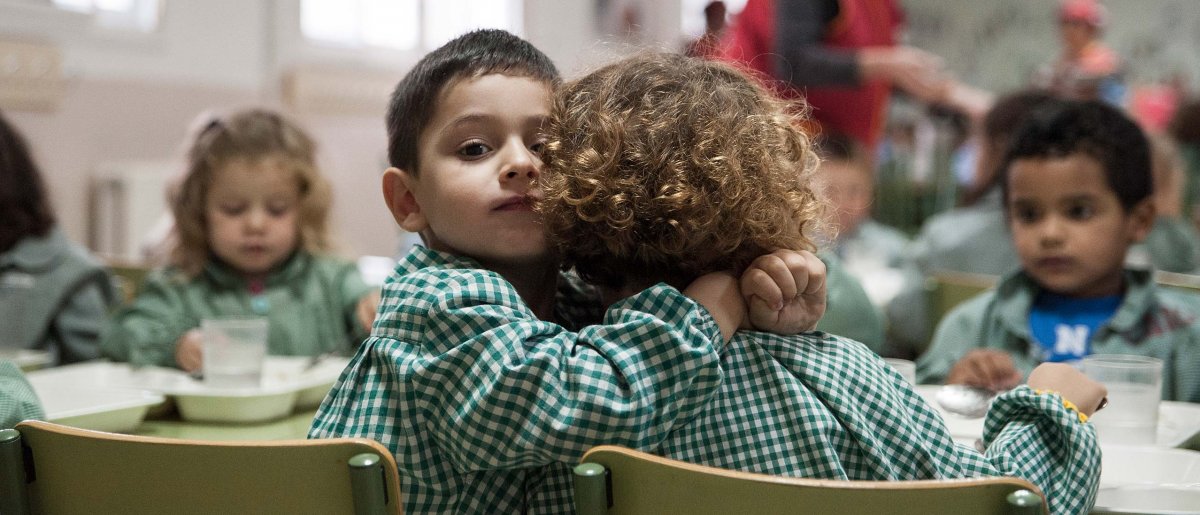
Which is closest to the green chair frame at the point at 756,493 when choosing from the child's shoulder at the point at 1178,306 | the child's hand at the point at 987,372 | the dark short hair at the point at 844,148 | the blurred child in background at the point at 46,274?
the child's hand at the point at 987,372

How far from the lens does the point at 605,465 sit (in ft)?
2.87

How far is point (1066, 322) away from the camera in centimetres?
207

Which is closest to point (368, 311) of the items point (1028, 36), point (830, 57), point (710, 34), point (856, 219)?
point (710, 34)

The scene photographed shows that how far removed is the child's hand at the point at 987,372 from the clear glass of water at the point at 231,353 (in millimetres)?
1129

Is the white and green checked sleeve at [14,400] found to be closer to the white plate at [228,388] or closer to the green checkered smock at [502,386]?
the white plate at [228,388]

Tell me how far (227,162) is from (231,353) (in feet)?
2.58

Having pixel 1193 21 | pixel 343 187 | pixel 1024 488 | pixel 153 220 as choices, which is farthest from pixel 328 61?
pixel 1193 21

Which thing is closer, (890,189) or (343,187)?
(343,187)

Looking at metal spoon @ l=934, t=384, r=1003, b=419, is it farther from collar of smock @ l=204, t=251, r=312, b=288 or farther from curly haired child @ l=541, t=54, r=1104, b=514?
collar of smock @ l=204, t=251, r=312, b=288

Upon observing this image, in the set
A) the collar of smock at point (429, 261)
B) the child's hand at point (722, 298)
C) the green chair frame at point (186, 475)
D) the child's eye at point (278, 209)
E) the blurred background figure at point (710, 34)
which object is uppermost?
the blurred background figure at point (710, 34)

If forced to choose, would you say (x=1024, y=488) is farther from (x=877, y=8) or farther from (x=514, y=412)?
(x=877, y=8)

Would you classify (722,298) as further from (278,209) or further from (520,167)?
(278,209)

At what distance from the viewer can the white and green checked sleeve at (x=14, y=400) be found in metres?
1.18

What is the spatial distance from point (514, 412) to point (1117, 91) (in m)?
6.60
